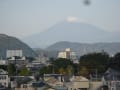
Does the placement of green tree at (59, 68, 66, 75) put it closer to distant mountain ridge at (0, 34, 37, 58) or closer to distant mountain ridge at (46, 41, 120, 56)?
distant mountain ridge at (0, 34, 37, 58)

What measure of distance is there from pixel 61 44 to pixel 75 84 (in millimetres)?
117377

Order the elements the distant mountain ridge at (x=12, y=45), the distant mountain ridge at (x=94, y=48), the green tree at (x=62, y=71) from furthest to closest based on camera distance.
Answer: the distant mountain ridge at (x=94, y=48)
the distant mountain ridge at (x=12, y=45)
the green tree at (x=62, y=71)

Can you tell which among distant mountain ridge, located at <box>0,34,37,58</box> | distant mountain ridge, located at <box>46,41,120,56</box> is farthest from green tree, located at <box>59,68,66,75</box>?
distant mountain ridge, located at <box>46,41,120,56</box>

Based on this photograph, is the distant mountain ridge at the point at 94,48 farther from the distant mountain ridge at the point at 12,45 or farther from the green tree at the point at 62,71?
the green tree at the point at 62,71

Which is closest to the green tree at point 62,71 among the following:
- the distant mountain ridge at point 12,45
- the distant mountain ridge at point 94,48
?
the distant mountain ridge at point 12,45

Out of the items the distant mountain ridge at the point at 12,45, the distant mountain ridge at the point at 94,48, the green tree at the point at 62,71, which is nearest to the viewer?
the green tree at the point at 62,71

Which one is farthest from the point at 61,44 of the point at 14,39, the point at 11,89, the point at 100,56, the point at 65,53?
the point at 11,89

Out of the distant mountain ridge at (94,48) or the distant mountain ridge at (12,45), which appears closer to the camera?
the distant mountain ridge at (12,45)

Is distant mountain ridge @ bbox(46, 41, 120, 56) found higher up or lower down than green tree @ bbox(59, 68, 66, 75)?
higher up

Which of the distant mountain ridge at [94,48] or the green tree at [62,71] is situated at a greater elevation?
the distant mountain ridge at [94,48]

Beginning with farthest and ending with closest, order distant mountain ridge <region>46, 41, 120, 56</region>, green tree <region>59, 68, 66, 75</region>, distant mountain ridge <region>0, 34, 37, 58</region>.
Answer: distant mountain ridge <region>46, 41, 120, 56</region>
distant mountain ridge <region>0, 34, 37, 58</region>
green tree <region>59, 68, 66, 75</region>

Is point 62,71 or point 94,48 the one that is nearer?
point 62,71

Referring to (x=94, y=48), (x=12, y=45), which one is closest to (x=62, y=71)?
(x=12, y=45)

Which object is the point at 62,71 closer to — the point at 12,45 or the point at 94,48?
the point at 12,45
